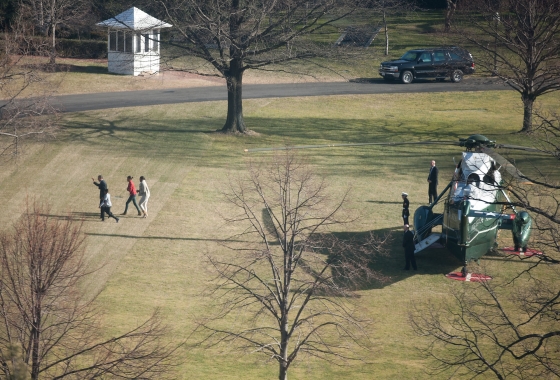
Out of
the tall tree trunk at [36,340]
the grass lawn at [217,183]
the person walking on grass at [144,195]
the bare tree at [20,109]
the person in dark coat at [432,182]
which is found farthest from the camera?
the person in dark coat at [432,182]

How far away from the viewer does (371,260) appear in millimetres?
23844

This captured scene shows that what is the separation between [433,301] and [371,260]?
302 cm

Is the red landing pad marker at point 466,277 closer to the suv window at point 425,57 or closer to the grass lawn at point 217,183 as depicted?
the grass lawn at point 217,183

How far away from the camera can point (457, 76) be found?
48.8 meters

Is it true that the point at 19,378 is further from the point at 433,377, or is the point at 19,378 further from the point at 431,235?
the point at 431,235

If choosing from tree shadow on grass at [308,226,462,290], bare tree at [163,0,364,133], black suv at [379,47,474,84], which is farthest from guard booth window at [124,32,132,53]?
tree shadow on grass at [308,226,462,290]

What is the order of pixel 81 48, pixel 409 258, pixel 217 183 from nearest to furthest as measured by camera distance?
pixel 409 258
pixel 217 183
pixel 81 48

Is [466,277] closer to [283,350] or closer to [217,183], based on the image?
[283,350]

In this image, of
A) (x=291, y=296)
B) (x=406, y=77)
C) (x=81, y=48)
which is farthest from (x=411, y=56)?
(x=291, y=296)

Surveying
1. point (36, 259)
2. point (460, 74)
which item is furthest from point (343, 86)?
point (36, 259)

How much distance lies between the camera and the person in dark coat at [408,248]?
74.8 feet

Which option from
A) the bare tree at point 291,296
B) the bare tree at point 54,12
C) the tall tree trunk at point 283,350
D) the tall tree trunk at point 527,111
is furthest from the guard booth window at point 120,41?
the tall tree trunk at point 283,350

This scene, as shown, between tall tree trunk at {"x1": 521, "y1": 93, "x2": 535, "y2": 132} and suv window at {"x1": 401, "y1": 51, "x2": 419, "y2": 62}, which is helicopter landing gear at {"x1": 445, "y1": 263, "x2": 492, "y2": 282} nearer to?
tall tree trunk at {"x1": 521, "y1": 93, "x2": 535, "y2": 132}

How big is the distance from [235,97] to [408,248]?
1588 centimetres
